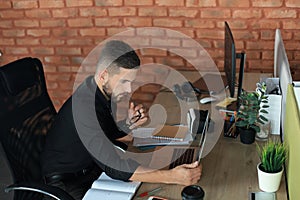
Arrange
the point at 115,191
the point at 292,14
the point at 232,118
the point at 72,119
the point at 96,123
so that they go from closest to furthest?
the point at 115,191
the point at 96,123
the point at 72,119
the point at 232,118
the point at 292,14

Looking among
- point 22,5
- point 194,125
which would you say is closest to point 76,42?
point 22,5

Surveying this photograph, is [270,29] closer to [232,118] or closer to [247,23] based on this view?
[247,23]

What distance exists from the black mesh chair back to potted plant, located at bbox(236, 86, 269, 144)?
1024 millimetres

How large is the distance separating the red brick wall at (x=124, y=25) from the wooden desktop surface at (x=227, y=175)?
109 cm

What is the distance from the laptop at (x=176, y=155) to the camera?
2112mm

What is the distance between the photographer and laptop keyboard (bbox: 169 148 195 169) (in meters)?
2.12

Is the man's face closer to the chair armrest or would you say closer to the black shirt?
the black shirt

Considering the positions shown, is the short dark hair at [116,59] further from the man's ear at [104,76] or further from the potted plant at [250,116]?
the potted plant at [250,116]

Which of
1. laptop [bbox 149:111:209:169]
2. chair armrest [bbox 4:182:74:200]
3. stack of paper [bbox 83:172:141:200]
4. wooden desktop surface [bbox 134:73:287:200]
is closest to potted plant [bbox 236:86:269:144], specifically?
wooden desktop surface [bbox 134:73:287:200]

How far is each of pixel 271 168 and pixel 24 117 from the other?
1226 millimetres

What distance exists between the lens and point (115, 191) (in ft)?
6.43

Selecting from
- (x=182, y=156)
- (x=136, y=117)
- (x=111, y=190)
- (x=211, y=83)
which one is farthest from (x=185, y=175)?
(x=211, y=83)

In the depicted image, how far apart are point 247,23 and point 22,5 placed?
164cm

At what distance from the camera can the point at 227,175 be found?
206 centimetres
